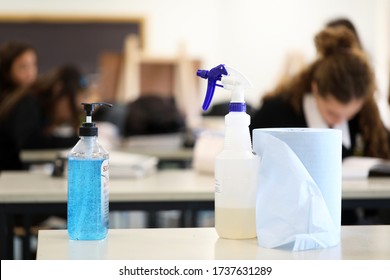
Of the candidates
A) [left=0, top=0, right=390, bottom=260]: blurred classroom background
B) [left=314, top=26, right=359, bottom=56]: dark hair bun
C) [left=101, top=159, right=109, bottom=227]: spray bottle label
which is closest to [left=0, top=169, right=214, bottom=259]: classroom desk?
[left=314, top=26, right=359, bottom=56]: dark hair bun

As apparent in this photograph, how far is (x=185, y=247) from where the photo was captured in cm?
112

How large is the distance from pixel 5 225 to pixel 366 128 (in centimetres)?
132

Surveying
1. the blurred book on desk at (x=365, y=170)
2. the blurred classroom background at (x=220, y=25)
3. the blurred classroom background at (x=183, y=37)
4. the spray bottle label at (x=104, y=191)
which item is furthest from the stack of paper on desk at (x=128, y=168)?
the blurred classroom background at (x=220, y=25)

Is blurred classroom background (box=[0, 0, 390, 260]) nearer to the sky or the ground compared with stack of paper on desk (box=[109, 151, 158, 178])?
nearer to the sky

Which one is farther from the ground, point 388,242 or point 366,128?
point 366,128

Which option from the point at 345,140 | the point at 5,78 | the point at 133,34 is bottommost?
the point at 345,140

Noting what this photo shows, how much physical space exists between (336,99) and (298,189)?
3.92 ft

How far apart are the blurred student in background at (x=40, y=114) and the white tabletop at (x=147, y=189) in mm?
1016

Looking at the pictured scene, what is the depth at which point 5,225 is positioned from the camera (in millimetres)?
1978

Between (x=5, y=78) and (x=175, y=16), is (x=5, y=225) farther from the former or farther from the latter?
(x=175, y=16)

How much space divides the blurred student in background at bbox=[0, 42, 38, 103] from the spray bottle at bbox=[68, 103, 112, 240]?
8.18ft

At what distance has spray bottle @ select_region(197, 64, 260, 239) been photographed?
116 cm

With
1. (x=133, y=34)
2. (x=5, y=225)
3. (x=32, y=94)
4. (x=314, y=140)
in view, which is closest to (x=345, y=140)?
(x=5, y=225)

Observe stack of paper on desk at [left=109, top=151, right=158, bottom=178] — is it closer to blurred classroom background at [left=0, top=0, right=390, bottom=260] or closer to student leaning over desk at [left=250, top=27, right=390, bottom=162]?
student leaning over desk at [left=250, top=27, right=390, bottom=162]
